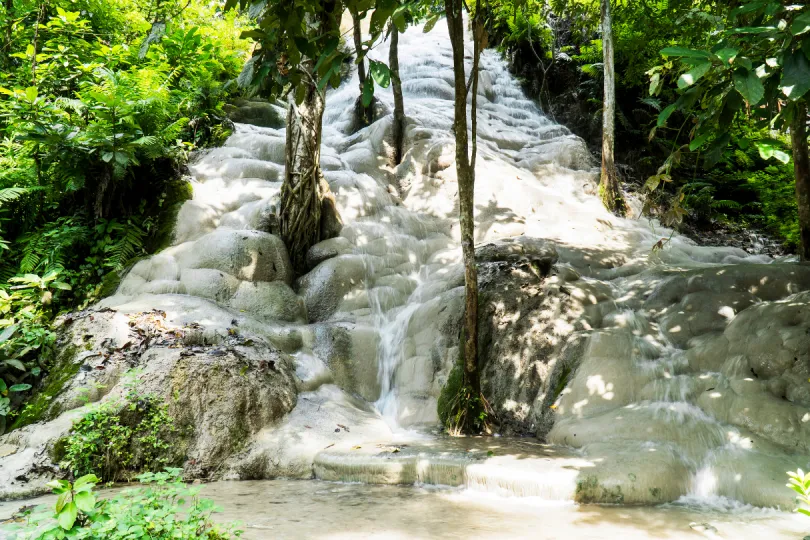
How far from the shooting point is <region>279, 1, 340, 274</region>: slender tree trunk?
8320 millimetres

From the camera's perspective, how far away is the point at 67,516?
2.05 meters

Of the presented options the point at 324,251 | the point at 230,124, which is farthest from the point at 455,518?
the point at 230,124

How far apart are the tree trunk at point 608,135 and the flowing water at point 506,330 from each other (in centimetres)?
45

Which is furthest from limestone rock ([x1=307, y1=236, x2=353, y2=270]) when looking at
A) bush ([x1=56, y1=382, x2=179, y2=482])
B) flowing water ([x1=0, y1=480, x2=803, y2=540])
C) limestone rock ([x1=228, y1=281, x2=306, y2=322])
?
flowing water ([x1=0, y1=480, x2=803, y2=540])

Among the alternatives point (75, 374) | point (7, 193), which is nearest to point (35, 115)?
point (7, 193)

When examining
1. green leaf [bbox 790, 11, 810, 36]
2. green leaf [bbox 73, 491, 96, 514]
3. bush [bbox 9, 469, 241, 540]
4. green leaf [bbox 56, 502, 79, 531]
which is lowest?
bush [bbox 9, 469, 241, 540]

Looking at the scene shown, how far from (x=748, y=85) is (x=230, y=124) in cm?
1092

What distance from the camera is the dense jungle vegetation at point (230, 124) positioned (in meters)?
2.44

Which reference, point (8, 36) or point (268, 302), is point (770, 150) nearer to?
point (268, 302)

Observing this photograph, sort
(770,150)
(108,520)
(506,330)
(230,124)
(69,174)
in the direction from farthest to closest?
(230,124), (69,174), (506,330), (770,150), (108,520)

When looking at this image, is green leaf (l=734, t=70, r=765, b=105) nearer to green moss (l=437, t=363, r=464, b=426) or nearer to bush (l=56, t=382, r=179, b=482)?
green moss (l=437, t=363, r=464, b=426)

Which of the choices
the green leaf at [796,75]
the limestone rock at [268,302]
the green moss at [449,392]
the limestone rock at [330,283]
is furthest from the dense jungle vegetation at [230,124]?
the limestone rock at [268,302]

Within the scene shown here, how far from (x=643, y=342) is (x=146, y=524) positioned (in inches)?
199

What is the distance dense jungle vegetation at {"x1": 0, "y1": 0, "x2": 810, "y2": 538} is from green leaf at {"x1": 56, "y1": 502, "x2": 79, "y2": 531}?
A: 43mm
